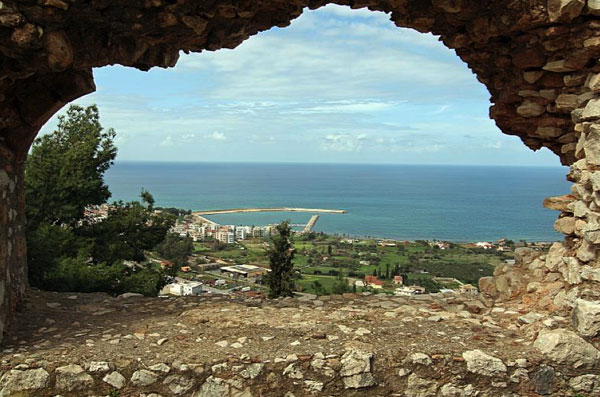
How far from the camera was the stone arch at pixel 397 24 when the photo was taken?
4.21 metres

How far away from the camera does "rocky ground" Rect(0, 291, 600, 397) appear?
3799 millimetres

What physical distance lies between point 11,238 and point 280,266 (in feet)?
18.5

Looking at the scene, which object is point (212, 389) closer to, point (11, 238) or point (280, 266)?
point (11, 238)

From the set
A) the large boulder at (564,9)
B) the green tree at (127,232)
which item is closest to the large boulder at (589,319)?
the large boulder at (564,9)

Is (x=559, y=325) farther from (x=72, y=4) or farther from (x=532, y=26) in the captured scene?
(x=72, y=4)

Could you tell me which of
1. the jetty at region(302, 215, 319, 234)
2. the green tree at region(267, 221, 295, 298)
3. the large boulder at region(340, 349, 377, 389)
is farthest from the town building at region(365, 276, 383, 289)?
the jetty at region(302, 215, 319, 234)

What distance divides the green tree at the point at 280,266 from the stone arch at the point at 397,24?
4.96 meters

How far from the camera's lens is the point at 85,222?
10.2 meters

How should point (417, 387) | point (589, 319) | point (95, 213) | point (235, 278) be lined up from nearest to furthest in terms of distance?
point (417, 387), point (589, 319), point (95, 213), point (235, 278)

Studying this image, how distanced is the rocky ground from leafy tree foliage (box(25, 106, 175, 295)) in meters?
3.48

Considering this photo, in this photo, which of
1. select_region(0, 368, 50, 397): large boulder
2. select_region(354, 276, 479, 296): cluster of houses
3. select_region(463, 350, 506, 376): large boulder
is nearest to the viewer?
select_region(0, 368, 50, 397): large boulder

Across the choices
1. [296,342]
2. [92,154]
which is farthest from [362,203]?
[296,342]

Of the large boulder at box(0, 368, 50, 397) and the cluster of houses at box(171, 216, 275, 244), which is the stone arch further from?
the cluster of houses at box(171, 216, 275, 244)

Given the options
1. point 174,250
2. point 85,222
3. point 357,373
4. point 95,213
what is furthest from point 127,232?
point 357,373
